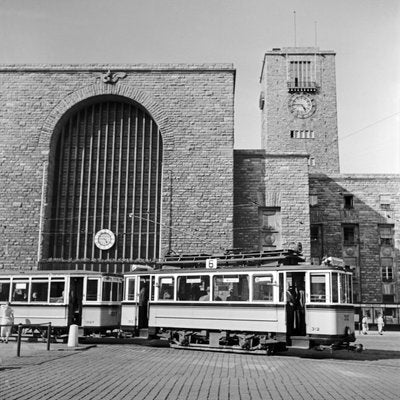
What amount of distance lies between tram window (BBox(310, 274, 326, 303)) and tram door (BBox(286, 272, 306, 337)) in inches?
18.4

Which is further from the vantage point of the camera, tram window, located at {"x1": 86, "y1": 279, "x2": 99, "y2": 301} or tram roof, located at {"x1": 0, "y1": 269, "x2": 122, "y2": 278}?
tram roof, located at {"x1": 0, "y1": 269, "x2": 122, "y2": 278}

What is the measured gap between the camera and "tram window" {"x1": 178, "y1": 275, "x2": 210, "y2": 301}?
17.7 m

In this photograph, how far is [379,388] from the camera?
998 centimetres

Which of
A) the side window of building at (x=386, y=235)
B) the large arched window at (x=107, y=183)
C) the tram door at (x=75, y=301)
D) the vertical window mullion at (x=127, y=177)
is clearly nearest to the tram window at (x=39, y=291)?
the tram door at (x=75, y=301)

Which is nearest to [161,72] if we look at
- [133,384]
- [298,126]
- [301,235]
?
[301,235]

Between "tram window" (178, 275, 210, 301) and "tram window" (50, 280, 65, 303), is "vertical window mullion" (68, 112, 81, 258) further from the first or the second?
"tram window" (178, 275, 210, 301)

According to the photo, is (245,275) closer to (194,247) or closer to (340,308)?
A: (340,308)

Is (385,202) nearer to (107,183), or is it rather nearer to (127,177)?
(127,177)

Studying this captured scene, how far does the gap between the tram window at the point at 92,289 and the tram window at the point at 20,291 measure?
2.52 metres

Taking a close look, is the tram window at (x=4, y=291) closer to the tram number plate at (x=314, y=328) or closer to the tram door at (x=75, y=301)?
the tram door at (x=75, y=301)

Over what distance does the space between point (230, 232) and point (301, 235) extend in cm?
374

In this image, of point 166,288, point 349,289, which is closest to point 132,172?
point 166,288

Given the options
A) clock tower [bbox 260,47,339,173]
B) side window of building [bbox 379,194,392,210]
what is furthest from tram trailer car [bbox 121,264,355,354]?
clock tower [bbox 260,47,339,173]

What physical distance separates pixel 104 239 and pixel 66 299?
320 inches
